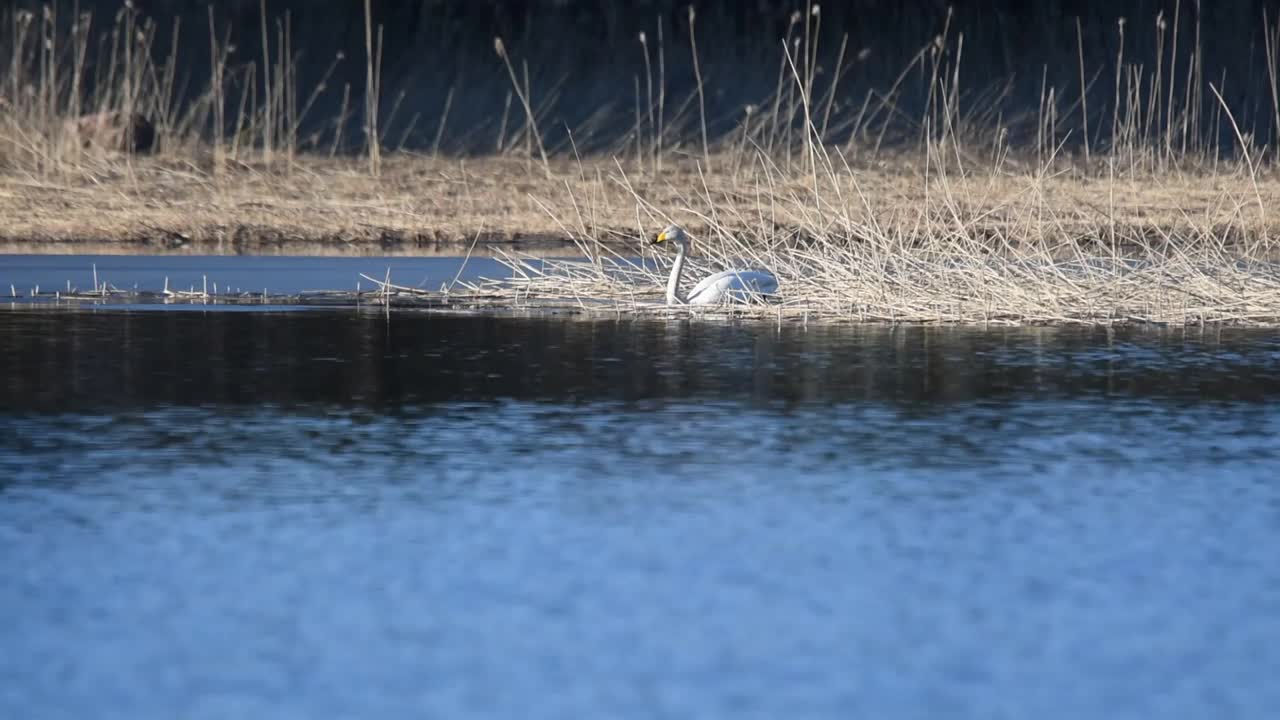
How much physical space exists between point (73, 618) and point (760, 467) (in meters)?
2.92

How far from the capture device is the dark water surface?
4871 mm

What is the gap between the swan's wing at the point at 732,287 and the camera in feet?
45.1

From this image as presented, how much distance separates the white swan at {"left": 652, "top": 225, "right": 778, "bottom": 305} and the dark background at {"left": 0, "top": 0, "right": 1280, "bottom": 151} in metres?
20.5

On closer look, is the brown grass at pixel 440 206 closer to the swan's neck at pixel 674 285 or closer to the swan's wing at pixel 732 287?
the swan's wing at pixel 732 287

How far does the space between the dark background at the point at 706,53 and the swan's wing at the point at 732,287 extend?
67.4 ft

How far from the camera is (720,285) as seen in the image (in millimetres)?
13734

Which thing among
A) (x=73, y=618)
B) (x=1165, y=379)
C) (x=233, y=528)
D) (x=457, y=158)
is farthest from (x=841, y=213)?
(x=457, y=158)

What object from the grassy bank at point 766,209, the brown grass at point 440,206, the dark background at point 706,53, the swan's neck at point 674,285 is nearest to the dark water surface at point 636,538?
the grassy bank at point 766,209

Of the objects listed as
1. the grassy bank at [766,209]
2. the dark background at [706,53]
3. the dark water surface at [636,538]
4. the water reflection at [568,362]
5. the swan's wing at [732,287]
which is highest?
the dark background at [706,53]

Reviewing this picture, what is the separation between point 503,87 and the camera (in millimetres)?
37875

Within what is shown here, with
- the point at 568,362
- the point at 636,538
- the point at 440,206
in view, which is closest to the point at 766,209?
the point at 440,206

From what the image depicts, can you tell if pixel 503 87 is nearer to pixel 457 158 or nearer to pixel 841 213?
pixel 457 158

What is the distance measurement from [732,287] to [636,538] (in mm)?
7517

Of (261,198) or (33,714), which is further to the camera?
(261,198)
